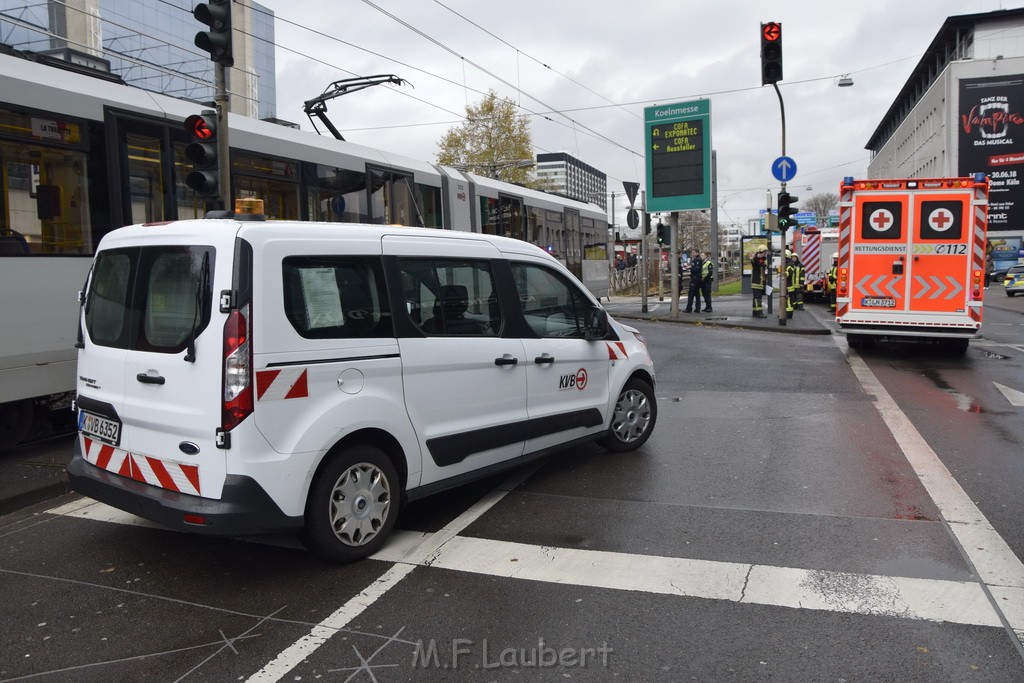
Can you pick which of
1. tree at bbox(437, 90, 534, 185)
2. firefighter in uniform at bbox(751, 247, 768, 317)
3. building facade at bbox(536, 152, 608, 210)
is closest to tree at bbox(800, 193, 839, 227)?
building facade at bbox(536, 152, 608, 210)

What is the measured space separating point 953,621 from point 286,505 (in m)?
3.20

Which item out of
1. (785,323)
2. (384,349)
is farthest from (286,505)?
(785,323)

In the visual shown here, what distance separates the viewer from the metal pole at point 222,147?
30.1 feet

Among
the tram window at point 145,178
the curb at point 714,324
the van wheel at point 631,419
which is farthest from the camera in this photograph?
the curb at point 714,324

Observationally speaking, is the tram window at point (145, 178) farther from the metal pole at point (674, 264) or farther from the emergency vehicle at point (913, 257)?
the metal pole at point (674, 264)

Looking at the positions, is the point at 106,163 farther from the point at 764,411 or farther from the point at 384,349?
the point at 764,411

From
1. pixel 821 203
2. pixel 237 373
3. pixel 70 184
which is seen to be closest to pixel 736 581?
pixel 237 373

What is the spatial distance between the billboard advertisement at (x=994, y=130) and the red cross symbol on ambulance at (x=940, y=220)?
175ft

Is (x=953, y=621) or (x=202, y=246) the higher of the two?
(x=202, y=246)

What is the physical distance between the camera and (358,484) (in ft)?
15.1

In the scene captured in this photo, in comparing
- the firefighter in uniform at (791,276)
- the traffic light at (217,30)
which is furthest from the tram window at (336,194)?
the firefighter in uniform at (791,276)

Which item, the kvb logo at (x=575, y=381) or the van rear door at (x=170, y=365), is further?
the kvb logo at (x=575, y=381)

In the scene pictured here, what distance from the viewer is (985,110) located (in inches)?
2362

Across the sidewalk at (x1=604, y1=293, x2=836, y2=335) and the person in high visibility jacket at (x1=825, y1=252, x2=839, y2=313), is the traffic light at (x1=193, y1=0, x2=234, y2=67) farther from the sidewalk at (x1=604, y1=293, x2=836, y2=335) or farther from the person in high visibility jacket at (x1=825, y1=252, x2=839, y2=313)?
the person in high visibility jacket at (x1=825, y1=252, x2=839, y2=313)
